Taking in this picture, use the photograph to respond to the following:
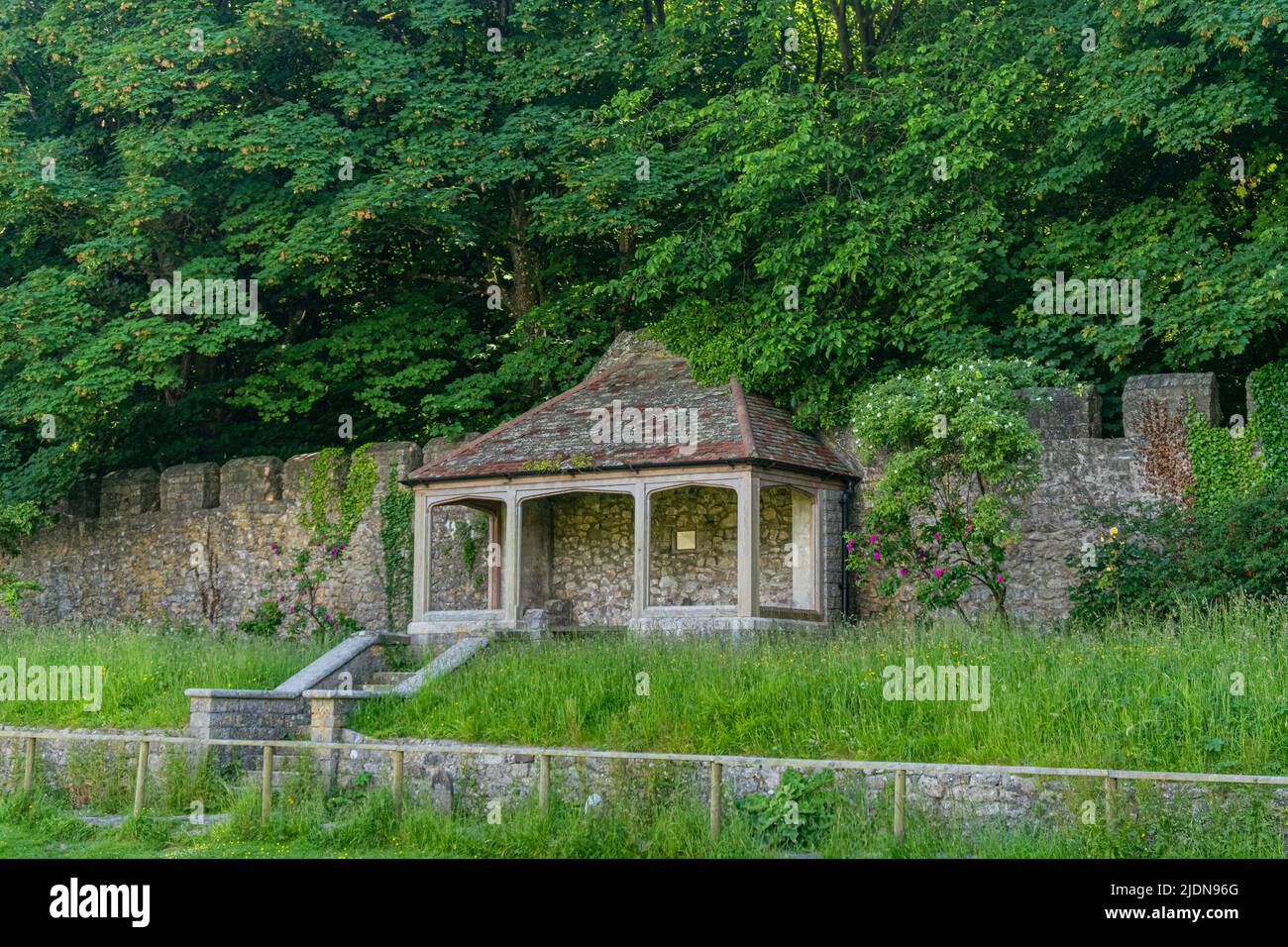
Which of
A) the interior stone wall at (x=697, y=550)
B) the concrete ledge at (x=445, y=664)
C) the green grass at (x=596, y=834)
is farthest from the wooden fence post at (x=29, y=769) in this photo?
the interior stone wall at (x=697, y=550)

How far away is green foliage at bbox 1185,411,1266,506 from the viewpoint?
56.5 feet

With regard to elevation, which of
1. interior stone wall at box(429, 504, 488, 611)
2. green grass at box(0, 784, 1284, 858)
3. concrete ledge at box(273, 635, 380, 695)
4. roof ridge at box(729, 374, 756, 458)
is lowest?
green grass at box(0, 784, 1284, 858)

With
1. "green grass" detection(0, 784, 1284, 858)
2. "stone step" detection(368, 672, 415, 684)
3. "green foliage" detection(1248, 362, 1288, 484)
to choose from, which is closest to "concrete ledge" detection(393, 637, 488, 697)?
"stone step" detection(368, 672, 415, 684)

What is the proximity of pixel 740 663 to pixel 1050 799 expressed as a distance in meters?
4.19

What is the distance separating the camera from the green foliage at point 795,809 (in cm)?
1160

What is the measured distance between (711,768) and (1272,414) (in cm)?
921

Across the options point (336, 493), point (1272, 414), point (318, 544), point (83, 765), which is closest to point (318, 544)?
point (318, 544)

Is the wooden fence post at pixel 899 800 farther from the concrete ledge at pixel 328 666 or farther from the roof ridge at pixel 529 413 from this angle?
the roof ridge at pixel 529 413

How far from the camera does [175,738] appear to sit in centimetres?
1389

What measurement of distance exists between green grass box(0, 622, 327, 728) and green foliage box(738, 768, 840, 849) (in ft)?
23.8

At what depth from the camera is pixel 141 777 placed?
13562mm

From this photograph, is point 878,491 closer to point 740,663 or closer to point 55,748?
point 740,663

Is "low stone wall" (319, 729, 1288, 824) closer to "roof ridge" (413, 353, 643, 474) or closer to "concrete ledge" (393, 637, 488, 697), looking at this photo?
"concrete ledge" (393, 637, 488, 697)
